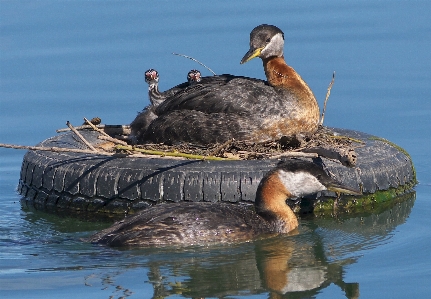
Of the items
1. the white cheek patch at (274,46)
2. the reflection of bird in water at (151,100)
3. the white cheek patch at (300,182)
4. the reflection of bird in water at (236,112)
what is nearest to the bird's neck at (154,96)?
the reflection of bird in water at (151,100)

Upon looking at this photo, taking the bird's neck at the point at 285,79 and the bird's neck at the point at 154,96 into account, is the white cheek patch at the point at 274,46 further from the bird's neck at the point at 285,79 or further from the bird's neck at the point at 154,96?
the bird's neck at the point at 154,96

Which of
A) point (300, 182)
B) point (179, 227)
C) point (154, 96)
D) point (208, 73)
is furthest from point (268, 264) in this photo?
point (208, 73)

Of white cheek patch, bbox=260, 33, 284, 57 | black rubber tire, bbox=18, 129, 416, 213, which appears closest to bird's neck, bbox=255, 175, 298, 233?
black rubber tire, bbox=18, 129, 416, 213

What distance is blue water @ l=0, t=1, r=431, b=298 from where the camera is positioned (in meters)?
10.2

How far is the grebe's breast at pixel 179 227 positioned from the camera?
10.9 meters

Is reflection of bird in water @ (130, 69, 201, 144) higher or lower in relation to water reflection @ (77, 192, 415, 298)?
higher

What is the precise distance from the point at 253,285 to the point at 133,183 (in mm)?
2426

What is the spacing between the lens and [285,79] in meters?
13.6

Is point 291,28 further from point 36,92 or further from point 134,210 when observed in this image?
point 134,210

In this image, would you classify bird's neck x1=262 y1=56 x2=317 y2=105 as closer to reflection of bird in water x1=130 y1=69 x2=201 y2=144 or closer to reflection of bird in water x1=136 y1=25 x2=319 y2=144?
reflection of bird in water x1=136 y1=25 x2=319 y2=144

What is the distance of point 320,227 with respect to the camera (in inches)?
467

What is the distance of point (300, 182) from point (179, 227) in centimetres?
146

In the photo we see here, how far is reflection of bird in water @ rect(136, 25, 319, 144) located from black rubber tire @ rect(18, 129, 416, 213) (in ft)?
3.06

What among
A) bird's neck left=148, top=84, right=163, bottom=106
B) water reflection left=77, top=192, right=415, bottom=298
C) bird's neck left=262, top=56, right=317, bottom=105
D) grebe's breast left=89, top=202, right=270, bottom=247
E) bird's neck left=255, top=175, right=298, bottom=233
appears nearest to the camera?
water reflection left=77, top=192, right=415, bottom=298
